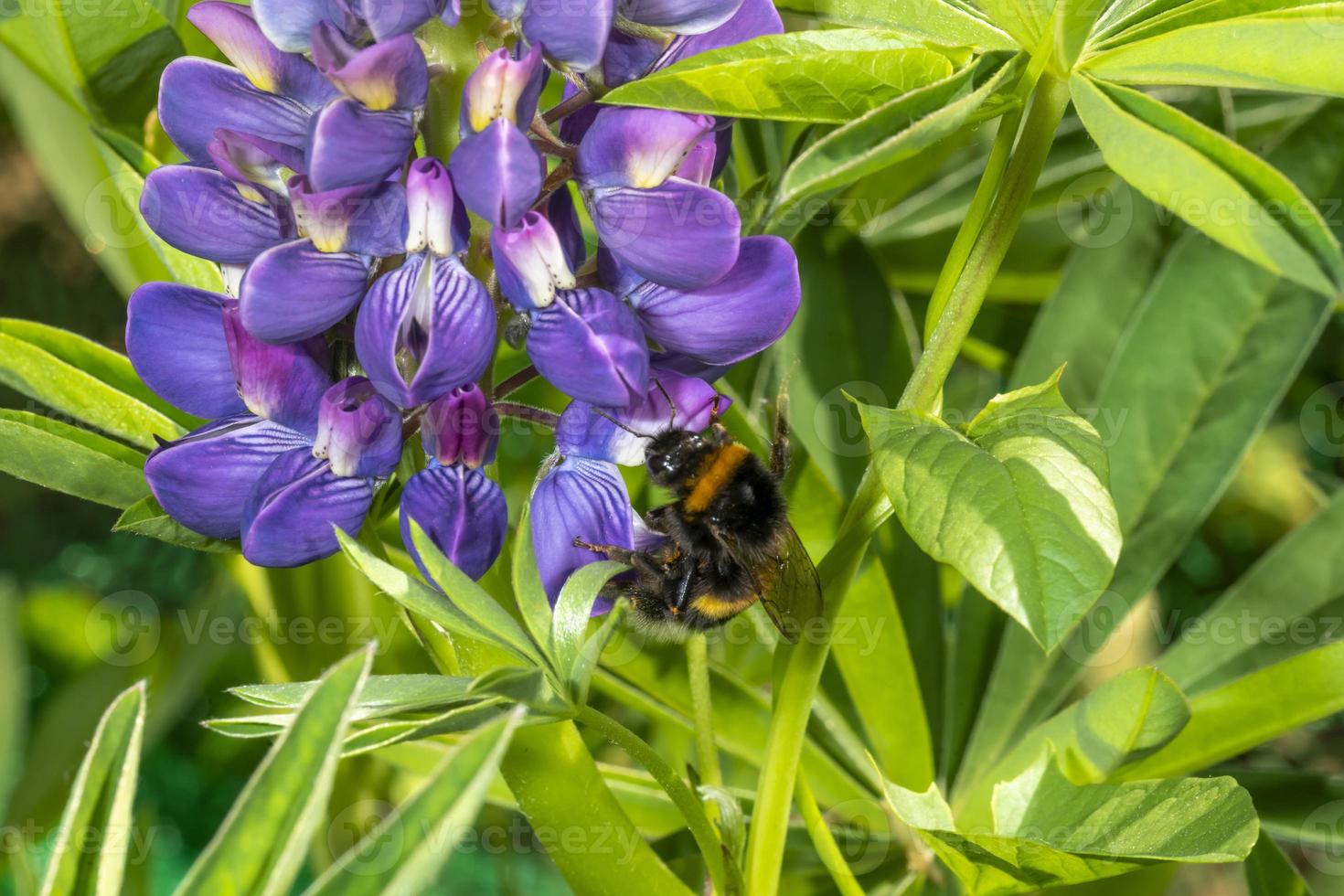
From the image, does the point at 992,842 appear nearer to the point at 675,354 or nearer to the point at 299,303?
the point at 675,354

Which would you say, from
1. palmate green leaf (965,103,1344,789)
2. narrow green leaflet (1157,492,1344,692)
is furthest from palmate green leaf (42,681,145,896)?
narrow green leaflet (1157,492,1344,692)

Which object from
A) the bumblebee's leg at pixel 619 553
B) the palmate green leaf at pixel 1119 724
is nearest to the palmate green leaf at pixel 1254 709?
the palmate green leaf at pixel 1119 724

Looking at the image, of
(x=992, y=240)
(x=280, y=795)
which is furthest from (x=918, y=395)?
(x=280, y=795)

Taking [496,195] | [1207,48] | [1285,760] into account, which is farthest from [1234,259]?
[1285,760]

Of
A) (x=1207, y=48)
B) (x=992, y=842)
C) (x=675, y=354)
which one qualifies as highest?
(x=1207, y=48)

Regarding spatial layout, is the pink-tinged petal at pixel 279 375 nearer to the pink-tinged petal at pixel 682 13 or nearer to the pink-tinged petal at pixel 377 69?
the pink-tinged petal at pixel 377 69

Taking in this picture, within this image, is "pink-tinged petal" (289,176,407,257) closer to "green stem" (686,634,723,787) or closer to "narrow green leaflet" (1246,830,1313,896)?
"green stem" (686,634,723,787)

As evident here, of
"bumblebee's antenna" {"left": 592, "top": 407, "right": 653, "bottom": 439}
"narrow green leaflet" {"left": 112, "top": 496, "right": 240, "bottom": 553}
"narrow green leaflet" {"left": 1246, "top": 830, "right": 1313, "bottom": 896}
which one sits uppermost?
"bumblebee's antenna" {"left": 592, "top": 407, "right": 653, "bottom": 439}
